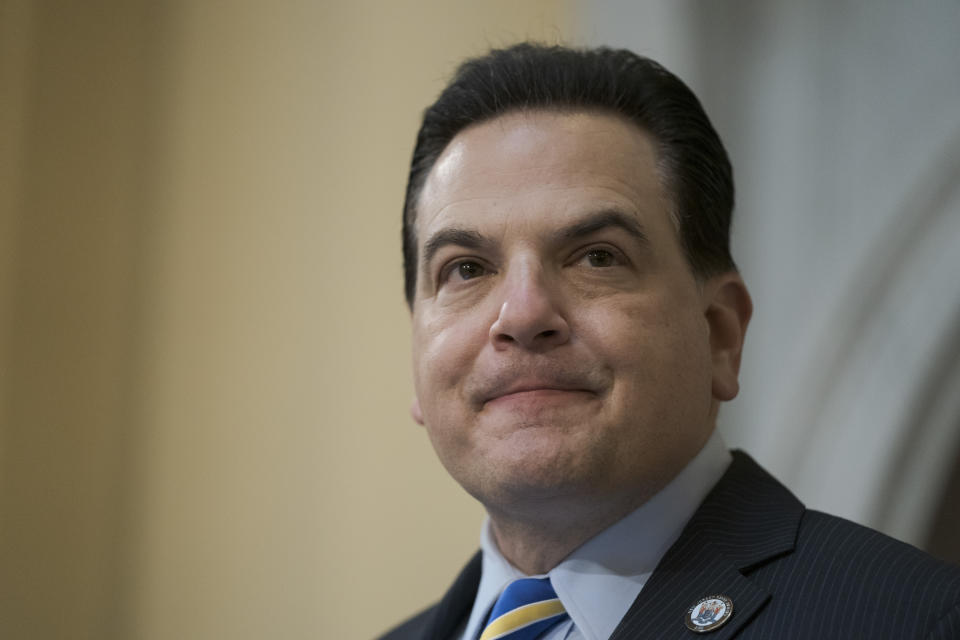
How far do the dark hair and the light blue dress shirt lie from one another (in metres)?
0.43

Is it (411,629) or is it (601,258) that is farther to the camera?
(411,629)

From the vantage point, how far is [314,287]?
3289 millimetres

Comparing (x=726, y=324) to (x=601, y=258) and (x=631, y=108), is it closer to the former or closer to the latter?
(x=601, y=258)

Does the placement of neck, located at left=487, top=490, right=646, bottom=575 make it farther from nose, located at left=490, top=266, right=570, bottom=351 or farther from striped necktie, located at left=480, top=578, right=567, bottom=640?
nose, located at left=490, top=266, right=570, bottom=351

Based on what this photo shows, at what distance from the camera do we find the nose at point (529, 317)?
1604 mm

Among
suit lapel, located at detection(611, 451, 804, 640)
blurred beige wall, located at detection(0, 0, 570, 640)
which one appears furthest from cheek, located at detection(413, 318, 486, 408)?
blurred beige wall, located at detection(0, 0, 570, 640)

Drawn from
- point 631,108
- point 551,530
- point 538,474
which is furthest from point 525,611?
point 631,108

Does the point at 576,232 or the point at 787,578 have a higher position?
the point at 576,232

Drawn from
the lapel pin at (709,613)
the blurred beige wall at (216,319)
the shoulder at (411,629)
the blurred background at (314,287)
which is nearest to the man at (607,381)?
the lapel pin at (709,613)

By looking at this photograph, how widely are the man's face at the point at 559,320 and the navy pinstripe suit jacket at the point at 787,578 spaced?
14 centimetres

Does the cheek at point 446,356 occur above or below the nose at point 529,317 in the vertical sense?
below

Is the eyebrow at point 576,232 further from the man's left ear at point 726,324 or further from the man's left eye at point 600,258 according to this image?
the man's left ear at point 726,324

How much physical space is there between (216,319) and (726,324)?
74.4 inches

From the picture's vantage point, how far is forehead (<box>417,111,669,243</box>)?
5.74ft
